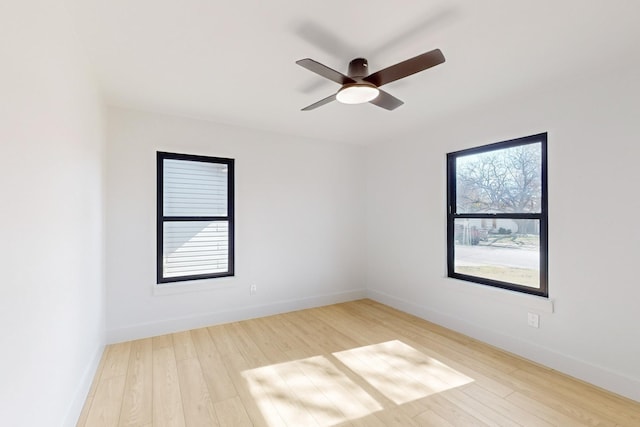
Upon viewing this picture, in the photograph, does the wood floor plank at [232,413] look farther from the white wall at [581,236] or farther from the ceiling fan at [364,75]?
the white wall at [581,236]

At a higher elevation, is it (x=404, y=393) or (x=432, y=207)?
(x=432, y=207)

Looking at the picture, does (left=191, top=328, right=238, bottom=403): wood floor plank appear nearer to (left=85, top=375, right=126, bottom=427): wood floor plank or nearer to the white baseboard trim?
the white baseboard trim

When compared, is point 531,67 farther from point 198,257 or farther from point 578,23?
point 198,257

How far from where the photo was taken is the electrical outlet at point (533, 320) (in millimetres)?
2643

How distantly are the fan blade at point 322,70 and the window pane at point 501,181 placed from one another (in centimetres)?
198

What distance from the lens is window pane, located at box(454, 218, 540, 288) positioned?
2.78 meters

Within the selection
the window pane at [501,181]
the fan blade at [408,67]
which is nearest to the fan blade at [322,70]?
the fan blade at [408,67]

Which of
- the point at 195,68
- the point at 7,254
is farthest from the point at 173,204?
the point at 7,254

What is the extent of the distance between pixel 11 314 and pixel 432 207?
3.66 metres

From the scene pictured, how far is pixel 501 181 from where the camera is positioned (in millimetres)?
3053

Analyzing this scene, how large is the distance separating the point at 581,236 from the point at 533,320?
2.82 feet

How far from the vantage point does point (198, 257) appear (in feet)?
11.5

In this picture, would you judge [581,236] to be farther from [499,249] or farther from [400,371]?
[400,371]

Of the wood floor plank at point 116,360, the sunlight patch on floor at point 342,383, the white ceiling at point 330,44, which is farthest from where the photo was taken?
the wood floor plank at point 116,360
